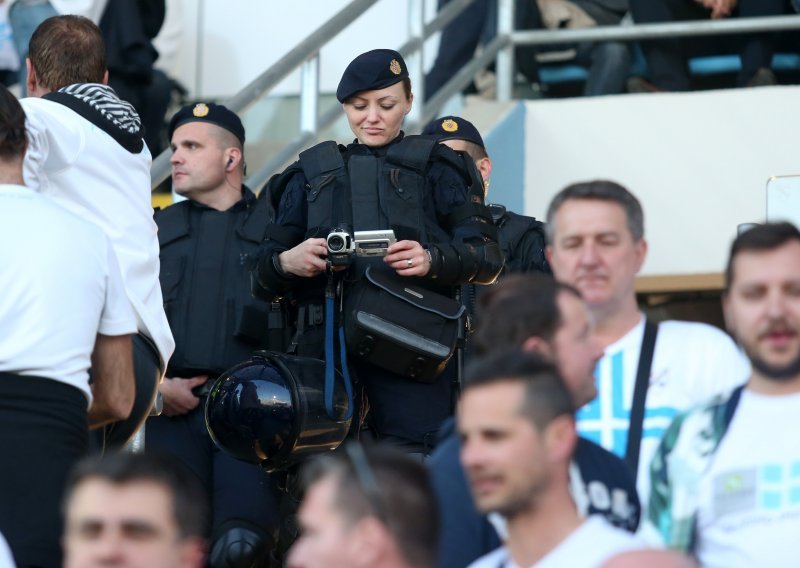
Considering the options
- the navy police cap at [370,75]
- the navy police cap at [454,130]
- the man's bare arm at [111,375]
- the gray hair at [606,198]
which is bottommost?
the man's bare arm at [111,375]

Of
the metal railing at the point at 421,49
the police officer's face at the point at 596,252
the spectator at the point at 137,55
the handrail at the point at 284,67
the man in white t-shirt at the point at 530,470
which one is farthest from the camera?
the spectator at the point at 137,55

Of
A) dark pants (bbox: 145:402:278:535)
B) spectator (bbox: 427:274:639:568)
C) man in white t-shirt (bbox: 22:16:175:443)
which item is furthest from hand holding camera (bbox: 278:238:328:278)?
spectator (bbox: 427:274:639:568)

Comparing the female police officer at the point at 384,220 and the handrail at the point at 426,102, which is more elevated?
the handrail at the point at 426,102

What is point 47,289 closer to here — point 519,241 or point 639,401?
point 639,401

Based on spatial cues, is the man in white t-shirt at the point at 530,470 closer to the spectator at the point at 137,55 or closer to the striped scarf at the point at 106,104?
the striped scarf at the point at 106,104

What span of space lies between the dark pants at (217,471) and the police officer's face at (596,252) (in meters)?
1.89

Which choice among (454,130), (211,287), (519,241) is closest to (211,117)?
(211,287)

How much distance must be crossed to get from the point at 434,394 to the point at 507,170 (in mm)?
2838

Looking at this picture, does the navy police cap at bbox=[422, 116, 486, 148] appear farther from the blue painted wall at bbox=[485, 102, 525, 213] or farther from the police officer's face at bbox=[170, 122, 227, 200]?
the blue painted wall at bbox=[485, 102, 525, 213]

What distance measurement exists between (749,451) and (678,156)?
4.56m

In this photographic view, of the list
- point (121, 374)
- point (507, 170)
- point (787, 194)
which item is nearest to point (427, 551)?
point (121, 374)

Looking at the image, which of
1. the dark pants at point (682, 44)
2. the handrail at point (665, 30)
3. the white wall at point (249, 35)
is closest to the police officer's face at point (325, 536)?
the handrail at point (665, 30)

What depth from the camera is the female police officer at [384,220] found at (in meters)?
5.88

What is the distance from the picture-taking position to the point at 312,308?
603 cm
